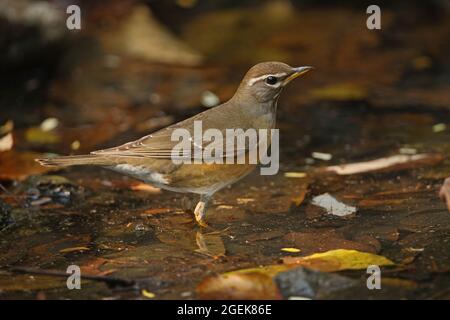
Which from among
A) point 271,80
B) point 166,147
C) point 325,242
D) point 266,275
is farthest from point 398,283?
point 271,80

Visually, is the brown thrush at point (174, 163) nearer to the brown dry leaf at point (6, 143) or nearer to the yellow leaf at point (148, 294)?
the yellow leaf at point (148, 294)

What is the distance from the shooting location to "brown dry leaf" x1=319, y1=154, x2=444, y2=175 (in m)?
7.88

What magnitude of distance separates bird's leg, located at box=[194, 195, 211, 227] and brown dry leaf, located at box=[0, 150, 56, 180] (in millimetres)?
1998

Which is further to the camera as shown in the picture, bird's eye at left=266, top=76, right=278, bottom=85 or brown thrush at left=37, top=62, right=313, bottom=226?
bird's eye at left=266, top=76, right=278, bottom=85

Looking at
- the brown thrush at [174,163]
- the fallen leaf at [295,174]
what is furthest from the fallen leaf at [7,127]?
the fallen leaf at [295,174]

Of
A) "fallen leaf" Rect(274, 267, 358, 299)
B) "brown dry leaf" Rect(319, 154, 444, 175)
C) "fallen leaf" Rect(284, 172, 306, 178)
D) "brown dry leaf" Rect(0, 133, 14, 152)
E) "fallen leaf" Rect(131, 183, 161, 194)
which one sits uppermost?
"brown dry leaf" Rect(0, 133, 14, 152)

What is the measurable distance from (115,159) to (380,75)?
5879mm

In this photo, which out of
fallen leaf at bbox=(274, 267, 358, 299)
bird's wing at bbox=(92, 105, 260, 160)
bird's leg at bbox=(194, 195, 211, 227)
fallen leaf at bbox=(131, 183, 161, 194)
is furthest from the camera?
fallen leaf at bbox=(131, 183, 161, 194)

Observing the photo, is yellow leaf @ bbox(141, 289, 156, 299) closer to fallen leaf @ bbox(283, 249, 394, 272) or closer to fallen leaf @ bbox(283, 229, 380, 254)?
fallen leaf @ bbox(283, 249, 394, 272)

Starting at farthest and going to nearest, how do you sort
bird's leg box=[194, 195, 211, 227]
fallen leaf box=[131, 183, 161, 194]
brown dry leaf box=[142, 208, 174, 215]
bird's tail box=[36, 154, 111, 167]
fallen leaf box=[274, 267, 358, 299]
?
fallen leaf box=[131, 183, 161, 194] < brown dry leaf box=[142, 208, 174, 215] < bird's leg box=[194, 195, 211, 227] < bird's tail box=[36, 154, 111, 167] < fallen leaf box=[274, 267, 358, 299]

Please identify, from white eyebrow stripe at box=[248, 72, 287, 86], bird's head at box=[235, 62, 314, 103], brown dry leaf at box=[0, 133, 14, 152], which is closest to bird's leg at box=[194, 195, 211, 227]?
bird's head at box=[235, 62, 314, 103]

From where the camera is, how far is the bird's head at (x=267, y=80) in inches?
287

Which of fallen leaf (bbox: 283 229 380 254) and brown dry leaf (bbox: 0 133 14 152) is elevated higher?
brown dry leaf (bbox: 0 133 14 152)
